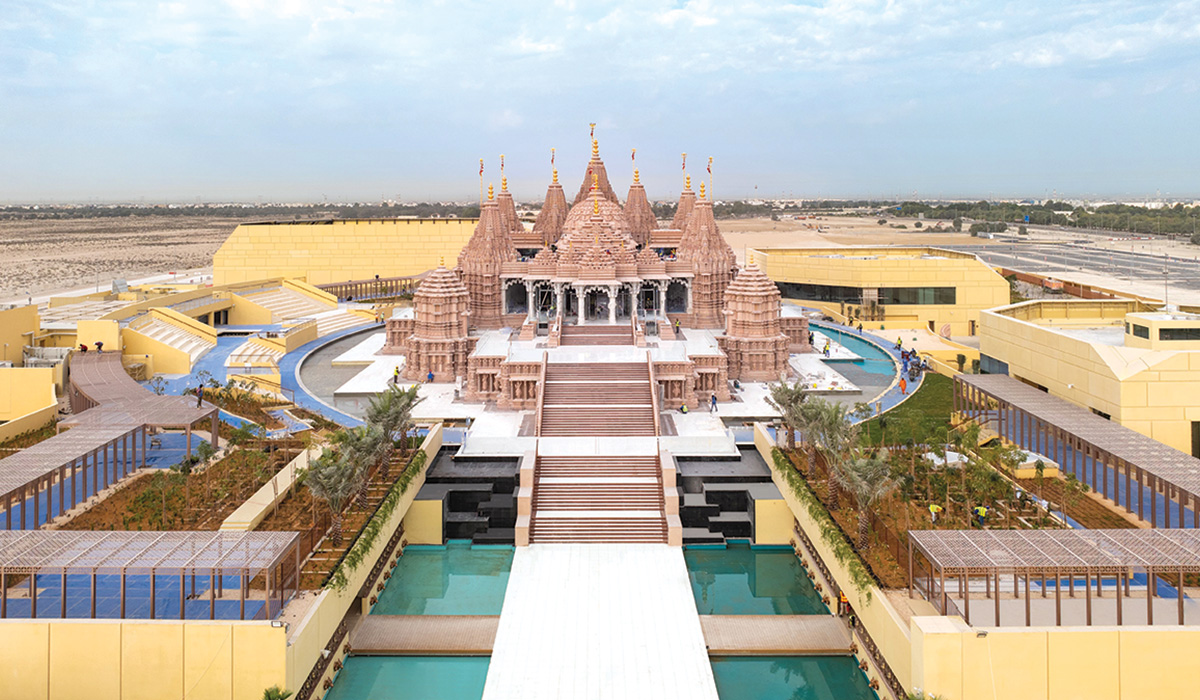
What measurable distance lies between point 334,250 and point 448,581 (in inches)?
1977

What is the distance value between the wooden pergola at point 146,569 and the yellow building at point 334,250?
1986 inches

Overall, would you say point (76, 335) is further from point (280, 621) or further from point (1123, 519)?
point (1123, 519)

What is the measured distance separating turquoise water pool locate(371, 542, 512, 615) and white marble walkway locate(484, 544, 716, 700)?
86 centimetres

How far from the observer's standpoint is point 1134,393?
20344 millimetres

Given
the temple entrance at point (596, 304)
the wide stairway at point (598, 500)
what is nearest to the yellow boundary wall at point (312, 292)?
the temple entrance at point (596, 304)

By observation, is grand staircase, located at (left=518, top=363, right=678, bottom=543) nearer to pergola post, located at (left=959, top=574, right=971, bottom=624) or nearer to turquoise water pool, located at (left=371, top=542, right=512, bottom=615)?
turquoise water pool, located at (left=371, top=542, right=512, bottom=615)

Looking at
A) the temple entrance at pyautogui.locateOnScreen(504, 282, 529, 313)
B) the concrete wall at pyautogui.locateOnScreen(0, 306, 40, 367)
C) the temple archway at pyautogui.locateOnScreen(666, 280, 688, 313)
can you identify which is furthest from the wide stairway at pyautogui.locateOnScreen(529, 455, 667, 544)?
the concrete wall at pyautogui.locateOnScreen(0, 306, 40, 367)

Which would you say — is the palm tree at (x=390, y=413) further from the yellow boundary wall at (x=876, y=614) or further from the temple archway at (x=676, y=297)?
the temple archway at (x=676, y=297)

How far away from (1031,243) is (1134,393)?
241 feet

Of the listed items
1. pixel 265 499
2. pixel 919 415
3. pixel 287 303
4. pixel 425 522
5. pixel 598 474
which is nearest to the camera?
pixel 265 499

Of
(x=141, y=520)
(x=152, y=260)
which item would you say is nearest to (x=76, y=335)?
(x=141, y=520)

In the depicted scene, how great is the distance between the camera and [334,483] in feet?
53.9

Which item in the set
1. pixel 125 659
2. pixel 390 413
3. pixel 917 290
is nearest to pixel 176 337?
pixel 390 413

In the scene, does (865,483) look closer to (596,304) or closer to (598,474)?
(598,474)
